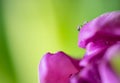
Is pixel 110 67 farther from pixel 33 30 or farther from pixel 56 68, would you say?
pixel 33 30

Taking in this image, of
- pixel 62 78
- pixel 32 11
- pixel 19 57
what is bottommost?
pixel 19 57

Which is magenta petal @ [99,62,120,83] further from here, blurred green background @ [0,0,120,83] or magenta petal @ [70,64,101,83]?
blurred green background @ [0,0,120,83]

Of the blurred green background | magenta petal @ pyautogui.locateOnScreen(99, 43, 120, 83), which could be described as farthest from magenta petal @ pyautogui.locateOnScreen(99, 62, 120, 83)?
the blurred green background

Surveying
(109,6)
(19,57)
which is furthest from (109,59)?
(19,57)

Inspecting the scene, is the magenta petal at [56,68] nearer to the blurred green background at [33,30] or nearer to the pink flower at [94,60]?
the pink flower at [94,60]

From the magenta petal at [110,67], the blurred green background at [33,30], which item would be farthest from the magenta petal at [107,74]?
the blurred green background at [33,30]

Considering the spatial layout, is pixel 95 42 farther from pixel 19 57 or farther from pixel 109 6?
pixel 19 57

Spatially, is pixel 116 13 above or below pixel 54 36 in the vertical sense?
above
